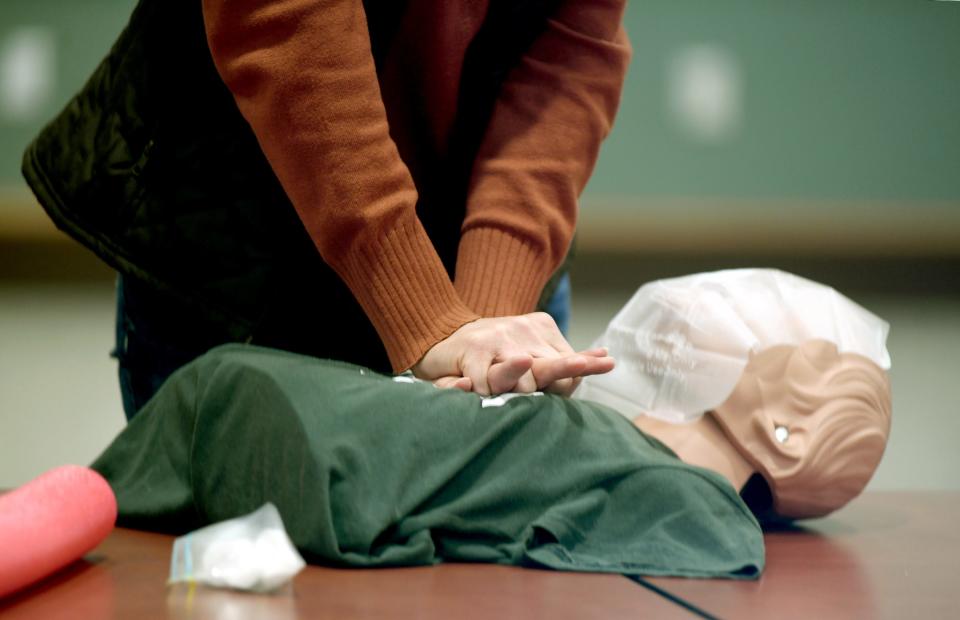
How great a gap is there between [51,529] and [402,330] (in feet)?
0.99

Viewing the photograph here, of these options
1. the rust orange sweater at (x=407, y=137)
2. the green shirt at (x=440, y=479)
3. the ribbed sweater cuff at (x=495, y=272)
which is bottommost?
the green shirt at (x=440, y=479)

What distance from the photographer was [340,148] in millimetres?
774

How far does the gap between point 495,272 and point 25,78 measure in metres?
1.39

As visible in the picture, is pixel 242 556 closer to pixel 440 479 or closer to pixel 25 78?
pixel 440 479

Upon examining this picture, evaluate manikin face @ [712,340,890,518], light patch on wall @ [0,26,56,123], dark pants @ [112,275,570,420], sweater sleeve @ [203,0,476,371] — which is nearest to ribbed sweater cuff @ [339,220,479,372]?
sweater sleeve @ [203,0,476,371]

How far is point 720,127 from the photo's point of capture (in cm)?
194

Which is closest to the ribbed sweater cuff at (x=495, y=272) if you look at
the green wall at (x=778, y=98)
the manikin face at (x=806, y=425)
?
the manikin face at (x=806, y=425)

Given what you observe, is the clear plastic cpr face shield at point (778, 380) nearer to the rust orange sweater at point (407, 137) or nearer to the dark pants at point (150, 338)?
the rust orange sweater at point (407, 137)

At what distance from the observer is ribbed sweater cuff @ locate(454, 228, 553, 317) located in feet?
2.89

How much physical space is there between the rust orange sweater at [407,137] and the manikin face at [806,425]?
8.7 inches

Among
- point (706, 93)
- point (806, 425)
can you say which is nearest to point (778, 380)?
point (806, 425)

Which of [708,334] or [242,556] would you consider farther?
[708,334]

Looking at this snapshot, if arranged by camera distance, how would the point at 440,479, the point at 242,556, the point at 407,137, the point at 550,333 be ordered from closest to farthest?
1. the point at 242,556
2. the point at 440,479
3. the point at 550,333
4. the point at 407,137

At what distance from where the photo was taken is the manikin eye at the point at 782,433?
968 mm
